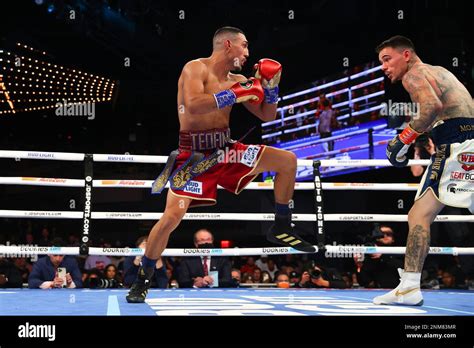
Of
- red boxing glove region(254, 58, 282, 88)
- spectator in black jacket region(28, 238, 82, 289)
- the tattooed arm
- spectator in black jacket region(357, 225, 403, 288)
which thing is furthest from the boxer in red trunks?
spectator in black jacket region(357, 225, 403, 288)

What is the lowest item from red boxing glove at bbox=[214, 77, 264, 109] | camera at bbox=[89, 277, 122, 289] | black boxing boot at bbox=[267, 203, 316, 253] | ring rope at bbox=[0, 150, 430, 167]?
camera at bbox=[89, 277, 122, 289]

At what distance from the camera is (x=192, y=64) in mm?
3242

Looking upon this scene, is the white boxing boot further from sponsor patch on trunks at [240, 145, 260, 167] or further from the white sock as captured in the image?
sponsor patch on trunks at [240, 145, 260, 167]

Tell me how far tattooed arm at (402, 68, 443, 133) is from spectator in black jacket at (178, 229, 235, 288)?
7.75 ft

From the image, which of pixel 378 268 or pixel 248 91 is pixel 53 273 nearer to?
pixel 248 91

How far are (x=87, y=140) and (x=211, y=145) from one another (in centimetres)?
1161

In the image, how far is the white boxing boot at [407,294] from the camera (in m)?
2.99

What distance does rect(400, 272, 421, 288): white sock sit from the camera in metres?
3.03

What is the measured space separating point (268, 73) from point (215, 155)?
0.56 m

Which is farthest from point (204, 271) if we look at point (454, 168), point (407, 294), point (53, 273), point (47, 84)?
point (47, 84)

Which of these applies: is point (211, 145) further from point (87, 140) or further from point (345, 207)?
point (87, 140)

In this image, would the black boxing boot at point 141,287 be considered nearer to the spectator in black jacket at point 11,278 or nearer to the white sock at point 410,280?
the white sock at point 410,280

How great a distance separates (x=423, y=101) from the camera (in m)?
3.13
